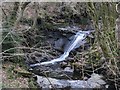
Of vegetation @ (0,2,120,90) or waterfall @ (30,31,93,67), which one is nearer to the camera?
vegetation @ (0,2,120,90)

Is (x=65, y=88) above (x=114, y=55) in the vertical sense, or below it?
below

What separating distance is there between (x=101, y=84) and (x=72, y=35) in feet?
14.9

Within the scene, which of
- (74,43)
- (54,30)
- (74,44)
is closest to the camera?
(74,44)

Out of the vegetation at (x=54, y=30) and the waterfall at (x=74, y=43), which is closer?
the vegetation at (x=54, y=30)

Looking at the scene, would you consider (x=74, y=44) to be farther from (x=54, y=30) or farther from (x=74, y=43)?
(x=54, y=30)

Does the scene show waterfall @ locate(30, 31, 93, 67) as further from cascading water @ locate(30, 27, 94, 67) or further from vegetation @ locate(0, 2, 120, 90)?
vegetation @ locate(0, 2, 120, 90)

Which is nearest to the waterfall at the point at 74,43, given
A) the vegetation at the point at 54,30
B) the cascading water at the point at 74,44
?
the cascading water at the point at 74,44

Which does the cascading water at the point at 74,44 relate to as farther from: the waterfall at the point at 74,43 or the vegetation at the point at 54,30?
the vegetation at the point at 54,30

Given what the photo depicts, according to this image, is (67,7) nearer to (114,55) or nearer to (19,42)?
(19,42)

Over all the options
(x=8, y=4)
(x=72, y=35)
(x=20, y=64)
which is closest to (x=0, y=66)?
(x=20, y=64)

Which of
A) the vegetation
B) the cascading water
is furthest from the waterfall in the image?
the vegetation

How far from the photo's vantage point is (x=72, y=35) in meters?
11.9

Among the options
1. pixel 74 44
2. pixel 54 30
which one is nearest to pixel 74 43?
pixel 74 44

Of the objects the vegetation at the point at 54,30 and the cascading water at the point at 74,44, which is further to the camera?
the cascading water at the point at 74,44
